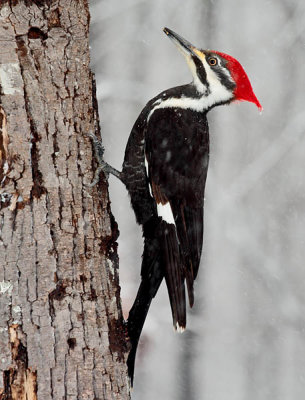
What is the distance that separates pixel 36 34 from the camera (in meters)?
2.11

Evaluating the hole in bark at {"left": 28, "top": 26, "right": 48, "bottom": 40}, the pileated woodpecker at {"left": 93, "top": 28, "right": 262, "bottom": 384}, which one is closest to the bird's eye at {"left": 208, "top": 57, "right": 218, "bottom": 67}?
the pileated woodpecker at {"left": 93, "top": 28, "right": 262, "bottom": 384}

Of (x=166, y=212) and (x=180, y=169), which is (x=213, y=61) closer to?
(x=180, y=169)

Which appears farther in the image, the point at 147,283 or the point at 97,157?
the point at 147,283

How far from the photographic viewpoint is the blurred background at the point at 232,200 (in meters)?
6.02

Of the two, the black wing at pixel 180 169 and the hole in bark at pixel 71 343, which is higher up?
the black wing at pixel 180 169

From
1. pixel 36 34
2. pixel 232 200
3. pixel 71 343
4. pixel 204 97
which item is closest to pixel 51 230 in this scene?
pixel 71 343

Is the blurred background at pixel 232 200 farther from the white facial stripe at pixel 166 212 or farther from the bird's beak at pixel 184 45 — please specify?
the white facial stripe at pixel 166 212

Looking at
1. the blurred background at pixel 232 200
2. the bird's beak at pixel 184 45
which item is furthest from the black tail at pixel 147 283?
the blurred background at pixel 232 200

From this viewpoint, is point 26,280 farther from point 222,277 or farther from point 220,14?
point 220,14

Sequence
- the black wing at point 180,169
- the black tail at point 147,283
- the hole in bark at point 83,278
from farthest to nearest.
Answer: the black wing at point 180,169 < the black tail at point 147,283 < the hole in bark at point 83,278

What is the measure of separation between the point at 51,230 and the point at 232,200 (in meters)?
4.34

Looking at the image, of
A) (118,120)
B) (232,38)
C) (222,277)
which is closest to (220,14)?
(232,38)

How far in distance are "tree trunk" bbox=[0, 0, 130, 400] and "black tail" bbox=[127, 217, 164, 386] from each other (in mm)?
361

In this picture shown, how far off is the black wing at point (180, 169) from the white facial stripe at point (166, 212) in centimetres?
2
